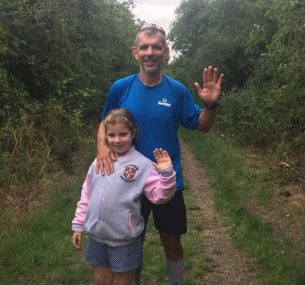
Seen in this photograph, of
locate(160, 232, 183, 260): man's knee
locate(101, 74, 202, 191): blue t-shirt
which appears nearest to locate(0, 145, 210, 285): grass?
locate(160, 232, 183, 260): man's knee

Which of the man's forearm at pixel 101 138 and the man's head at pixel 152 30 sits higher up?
the man's head at pixel 152 30

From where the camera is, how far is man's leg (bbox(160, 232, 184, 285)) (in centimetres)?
346

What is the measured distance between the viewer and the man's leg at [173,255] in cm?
346

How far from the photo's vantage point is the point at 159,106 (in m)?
3.17

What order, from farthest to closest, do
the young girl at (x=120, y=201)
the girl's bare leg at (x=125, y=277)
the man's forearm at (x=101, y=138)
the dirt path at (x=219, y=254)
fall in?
the dirt path at (x=219, y=254) < the man's forearm at (x=101, y=138) < the girl's bare leg at (x=125, y=277) < the young girl at (x=120, y=201)

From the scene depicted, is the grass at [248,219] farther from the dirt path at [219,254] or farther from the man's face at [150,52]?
the man's face at [150,52]

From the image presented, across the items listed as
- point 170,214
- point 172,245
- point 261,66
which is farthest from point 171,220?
point 261,66

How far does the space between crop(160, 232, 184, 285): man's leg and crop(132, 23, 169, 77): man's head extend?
3.96ft

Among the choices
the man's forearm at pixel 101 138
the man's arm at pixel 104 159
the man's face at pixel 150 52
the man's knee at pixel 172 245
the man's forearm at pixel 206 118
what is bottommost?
the man's knee at pixel 172 245

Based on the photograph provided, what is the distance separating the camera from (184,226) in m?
3.40

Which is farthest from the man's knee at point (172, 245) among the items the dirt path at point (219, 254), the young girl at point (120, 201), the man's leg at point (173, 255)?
the dirt path at point (219, 254)

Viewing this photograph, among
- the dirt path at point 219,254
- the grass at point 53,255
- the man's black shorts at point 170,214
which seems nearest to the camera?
the man's black shorts at point 170,214

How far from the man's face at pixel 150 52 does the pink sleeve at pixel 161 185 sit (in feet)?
2.26

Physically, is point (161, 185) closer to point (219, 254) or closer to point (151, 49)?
point (151, 49)
